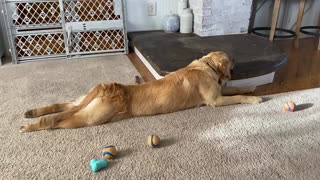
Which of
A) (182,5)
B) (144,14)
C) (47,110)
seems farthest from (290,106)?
(144,14)

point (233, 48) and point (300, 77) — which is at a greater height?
point (233, 48)

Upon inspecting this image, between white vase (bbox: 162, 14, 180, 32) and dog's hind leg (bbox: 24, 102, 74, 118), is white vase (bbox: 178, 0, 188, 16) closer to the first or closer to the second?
white vase (bbox: 162, 14, 180, 32)

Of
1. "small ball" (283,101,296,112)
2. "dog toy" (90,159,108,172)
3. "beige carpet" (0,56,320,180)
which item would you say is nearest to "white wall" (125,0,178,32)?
"beige carpet" (0,56,320,180)

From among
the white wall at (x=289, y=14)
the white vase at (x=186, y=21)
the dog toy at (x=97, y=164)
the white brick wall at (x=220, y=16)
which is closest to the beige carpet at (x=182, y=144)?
the dog toy at (x=97, y=164)

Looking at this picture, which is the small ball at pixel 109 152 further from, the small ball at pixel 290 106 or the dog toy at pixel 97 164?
the small ball at pixel 290 106

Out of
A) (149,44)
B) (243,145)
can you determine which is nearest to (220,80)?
(243,145)

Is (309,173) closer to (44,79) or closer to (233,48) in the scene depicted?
(233,48)

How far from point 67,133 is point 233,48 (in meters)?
1.44

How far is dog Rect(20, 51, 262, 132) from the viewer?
150cm

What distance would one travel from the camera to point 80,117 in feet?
4.90

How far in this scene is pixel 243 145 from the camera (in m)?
1.39

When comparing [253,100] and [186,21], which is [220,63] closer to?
[253,100]

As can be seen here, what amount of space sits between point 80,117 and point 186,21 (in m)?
1.59

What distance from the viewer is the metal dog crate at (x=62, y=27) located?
2.46 meters
